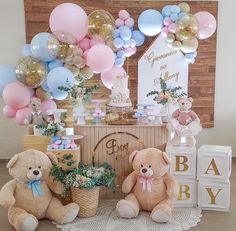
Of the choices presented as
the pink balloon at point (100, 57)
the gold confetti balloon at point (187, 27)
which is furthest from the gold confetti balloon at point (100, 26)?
the gold confetti balloon at point (187, 27)

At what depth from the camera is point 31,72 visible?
3.48m

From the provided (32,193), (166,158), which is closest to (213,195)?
(166,158)

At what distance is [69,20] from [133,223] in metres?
1.81

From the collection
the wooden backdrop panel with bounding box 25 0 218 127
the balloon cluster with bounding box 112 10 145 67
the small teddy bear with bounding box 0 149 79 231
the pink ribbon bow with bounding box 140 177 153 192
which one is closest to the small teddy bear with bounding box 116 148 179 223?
the pink ribbon bow with bounding box 140 177 153 192

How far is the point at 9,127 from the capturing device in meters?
4.52

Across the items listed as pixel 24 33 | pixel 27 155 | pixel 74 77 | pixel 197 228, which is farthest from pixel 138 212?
pixel 24 33

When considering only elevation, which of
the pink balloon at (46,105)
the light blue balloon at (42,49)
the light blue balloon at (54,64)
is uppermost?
the light blue balloon at (42,49)

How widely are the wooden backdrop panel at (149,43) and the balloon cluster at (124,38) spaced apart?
0.36 meters

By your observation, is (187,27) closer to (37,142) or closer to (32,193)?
(37,142)

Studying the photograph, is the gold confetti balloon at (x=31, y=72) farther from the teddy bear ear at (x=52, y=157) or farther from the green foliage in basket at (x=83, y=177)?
the green foliage in basket at (x=83, y=177)

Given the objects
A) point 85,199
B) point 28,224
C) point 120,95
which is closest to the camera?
point 28,224

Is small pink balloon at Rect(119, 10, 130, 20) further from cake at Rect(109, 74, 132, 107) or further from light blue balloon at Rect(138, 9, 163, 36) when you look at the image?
cake at Rect(109, 74, 132, 107)

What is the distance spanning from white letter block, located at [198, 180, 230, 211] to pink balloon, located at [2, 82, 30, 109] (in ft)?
5.59

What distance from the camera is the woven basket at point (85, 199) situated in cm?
293
